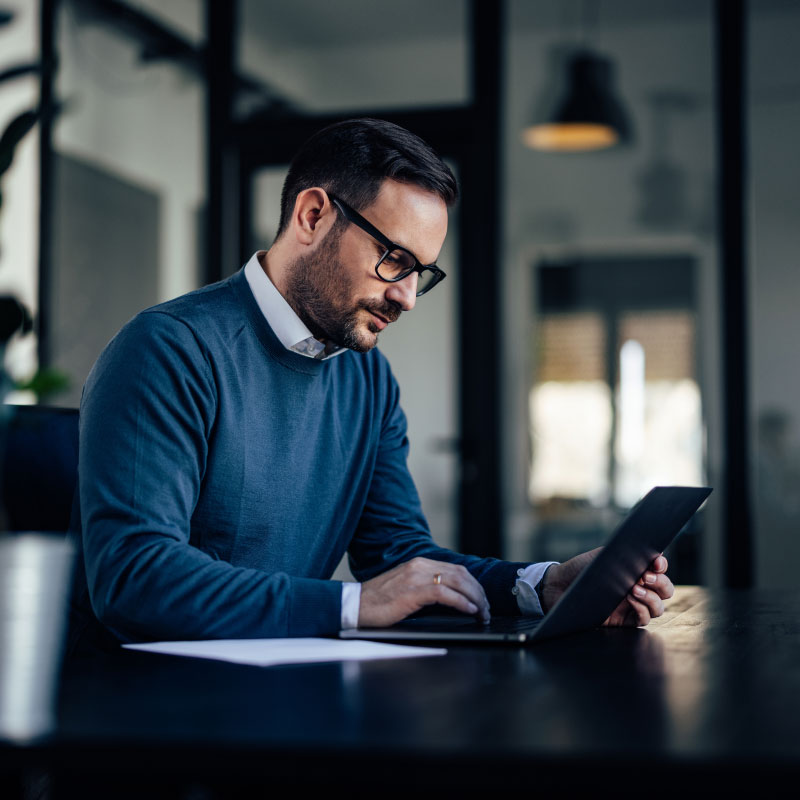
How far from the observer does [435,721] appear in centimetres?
82

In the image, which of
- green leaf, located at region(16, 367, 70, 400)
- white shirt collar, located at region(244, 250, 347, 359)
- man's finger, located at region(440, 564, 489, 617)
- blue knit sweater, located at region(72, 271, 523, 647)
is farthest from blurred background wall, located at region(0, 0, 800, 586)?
green leaf, located at region(16, 367, 70, 400)

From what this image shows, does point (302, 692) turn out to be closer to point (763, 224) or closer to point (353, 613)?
point (353, 613)

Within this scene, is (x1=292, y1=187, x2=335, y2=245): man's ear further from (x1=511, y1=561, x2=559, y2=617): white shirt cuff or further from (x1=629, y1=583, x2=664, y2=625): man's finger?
(x1=629, y1=583, x2=664, y2=625): man's finger

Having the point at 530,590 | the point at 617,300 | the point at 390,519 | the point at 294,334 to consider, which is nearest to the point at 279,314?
the point at 294,334

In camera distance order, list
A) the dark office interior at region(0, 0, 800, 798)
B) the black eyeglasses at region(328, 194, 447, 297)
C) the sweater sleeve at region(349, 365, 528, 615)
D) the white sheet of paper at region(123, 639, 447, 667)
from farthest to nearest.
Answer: the dark office interior at region(0, 0, 800, 798) → the sweater sleeve at region(349, 365, 528, 615) → the black eyeglasses at region(328, 194, 447, 297) → the white sheet of paper at region(123, 639, 447, 667)

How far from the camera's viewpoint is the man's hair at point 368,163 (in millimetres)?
1705

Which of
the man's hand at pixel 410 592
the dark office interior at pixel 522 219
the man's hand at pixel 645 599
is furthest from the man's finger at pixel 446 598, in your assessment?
the dark office interior at pixel 522 219

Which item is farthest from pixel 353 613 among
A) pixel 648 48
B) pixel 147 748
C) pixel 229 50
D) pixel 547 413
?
pixel 229 50

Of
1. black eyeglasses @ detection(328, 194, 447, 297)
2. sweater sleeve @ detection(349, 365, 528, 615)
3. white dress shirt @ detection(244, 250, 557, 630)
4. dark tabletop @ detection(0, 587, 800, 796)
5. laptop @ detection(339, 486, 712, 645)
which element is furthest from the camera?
sweater sleeve @ detection(349, 365, 528, 615)

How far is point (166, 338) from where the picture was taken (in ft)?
5.04

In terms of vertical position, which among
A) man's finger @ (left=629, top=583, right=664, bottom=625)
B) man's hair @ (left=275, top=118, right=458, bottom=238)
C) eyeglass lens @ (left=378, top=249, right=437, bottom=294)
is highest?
man's hair @ (left=275, top=118, right=458, bottom=238)

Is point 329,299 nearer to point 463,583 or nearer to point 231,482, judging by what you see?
point 231,482

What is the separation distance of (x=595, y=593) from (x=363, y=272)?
66 centimetres

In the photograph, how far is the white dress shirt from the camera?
1.57m
